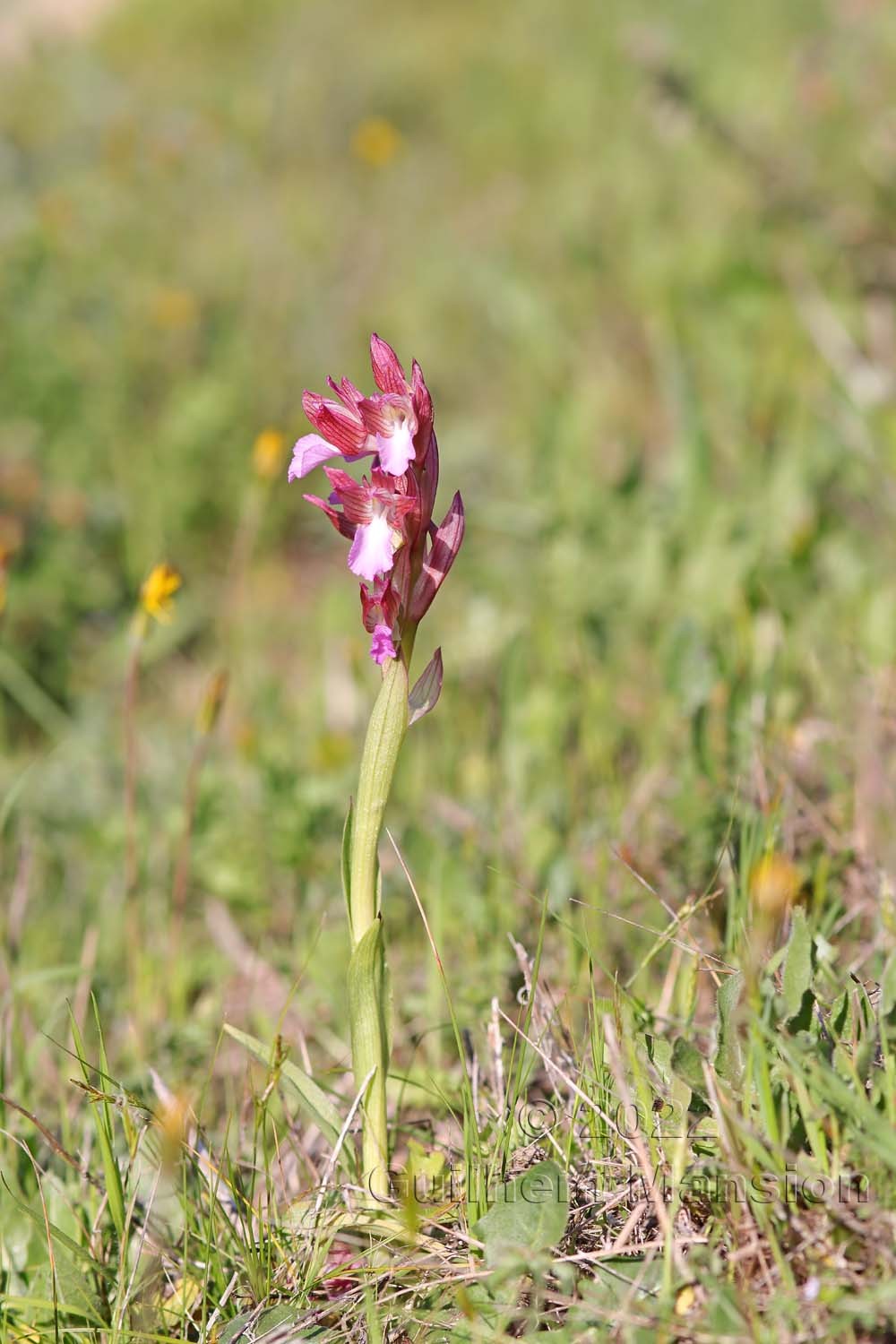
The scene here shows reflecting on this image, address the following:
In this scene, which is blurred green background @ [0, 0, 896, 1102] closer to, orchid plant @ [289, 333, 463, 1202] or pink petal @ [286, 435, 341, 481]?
orchid plant @ [289, 333, 463, 1202]

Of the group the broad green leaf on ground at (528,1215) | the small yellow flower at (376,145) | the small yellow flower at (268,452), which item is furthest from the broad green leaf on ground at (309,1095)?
the small yellow flower at (376,145)

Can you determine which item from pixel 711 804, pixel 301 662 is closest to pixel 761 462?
pixel 301 662

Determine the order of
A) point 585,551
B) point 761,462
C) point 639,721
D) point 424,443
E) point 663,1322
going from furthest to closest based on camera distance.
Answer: point 761,462 < point 585,551 < point 639,721 < point 424,443 < point 663,1322

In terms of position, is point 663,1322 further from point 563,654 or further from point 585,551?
point 585,551

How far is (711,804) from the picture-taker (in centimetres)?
193

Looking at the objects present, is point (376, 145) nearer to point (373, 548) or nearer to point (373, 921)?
point (373, 548)

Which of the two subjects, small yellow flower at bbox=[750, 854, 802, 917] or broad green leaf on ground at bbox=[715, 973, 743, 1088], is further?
small yellow flower at bbox=[750, 854, 802, 917]

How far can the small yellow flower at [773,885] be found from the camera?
1400mm

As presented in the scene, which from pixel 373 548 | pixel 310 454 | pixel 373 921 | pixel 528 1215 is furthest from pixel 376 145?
pixel 528 1215

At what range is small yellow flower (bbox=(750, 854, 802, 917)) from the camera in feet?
4.59

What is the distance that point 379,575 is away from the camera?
3.99ft

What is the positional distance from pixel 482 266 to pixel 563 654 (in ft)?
8.71

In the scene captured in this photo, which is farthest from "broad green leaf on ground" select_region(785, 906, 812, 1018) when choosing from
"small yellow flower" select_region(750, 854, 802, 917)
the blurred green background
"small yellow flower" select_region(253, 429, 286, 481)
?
"small yellow flower" select_region(253, 429, 286, 481)

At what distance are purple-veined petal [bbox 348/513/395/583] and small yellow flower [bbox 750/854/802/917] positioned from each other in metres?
0.62
